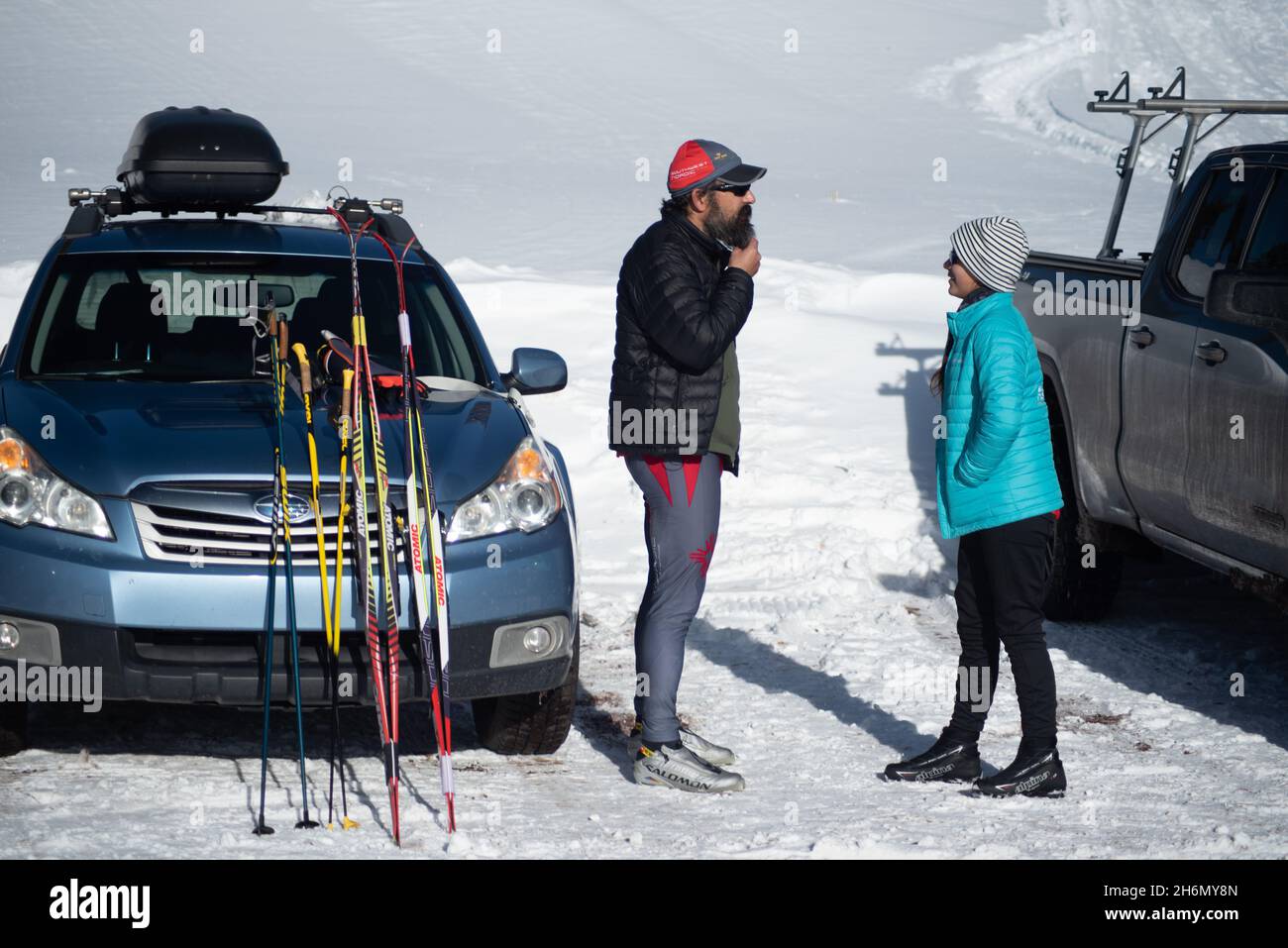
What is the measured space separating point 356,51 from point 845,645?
3188cm

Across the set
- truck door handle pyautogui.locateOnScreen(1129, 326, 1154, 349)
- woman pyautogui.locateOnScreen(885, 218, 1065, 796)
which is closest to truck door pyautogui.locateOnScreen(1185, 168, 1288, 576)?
truck door handle pyautogui.locateOnScreen(1129, 326, 1154, 349)

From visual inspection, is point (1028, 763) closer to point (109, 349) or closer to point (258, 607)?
point (258, 607)

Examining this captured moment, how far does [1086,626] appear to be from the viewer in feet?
23.7

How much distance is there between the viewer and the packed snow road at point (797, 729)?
4.35 metres

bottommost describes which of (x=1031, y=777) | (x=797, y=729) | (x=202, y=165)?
(x=797, y=729)

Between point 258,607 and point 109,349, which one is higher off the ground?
point 109,349

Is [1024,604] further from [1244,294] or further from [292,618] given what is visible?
[292,618]

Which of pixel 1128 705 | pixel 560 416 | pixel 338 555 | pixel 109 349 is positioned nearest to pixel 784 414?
pixel 560 416

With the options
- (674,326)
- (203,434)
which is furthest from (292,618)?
(674,326)

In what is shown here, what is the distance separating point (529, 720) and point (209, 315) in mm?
1920

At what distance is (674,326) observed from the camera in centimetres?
460

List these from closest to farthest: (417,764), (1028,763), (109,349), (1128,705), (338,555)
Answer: (338,555) → (1028,763) → (417,764) → (109,349) → (1128,705)

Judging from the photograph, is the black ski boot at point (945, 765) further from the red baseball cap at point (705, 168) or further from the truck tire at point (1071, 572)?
the truck tire at point (1071, 572)

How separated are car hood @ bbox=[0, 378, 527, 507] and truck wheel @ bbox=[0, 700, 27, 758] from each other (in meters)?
0.76
